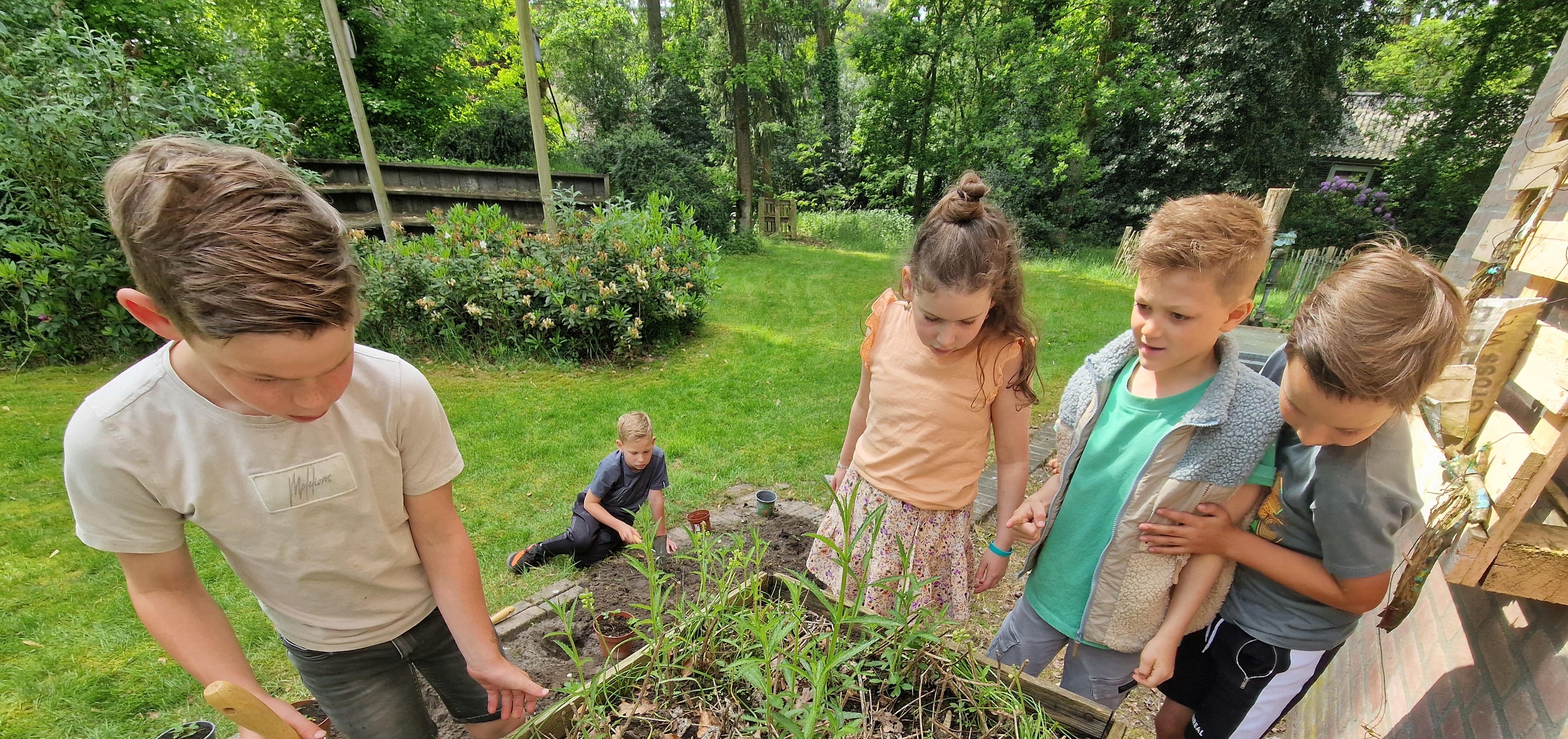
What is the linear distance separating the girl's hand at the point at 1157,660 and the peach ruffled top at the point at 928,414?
0.57m

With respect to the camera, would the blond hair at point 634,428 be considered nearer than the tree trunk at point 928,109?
Yes

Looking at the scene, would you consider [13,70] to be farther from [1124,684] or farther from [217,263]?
[1124,684]

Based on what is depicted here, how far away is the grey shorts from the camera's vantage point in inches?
55.8

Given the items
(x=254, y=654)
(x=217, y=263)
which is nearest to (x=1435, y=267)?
(x=217, y=263)

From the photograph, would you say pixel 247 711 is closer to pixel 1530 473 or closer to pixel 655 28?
pixel 1530 473

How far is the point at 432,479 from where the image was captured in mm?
1360

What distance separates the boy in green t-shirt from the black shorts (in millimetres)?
97

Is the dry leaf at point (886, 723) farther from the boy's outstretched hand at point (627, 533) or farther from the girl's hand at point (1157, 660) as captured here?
the boy's outstretched hand at point (627, 533)

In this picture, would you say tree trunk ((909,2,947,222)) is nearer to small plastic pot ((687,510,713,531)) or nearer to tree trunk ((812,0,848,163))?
tree trunk ((812,0,848,163))

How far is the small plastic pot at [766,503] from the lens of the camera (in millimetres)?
3332

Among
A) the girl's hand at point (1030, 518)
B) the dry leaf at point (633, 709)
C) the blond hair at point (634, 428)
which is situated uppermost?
the dry leaf at point (633, 709)

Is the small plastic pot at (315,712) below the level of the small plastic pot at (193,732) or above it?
below

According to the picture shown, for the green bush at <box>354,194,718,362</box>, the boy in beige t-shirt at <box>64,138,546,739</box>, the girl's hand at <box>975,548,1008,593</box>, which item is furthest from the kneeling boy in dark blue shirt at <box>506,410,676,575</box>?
the green bush at <box>354,194,718,362</box>

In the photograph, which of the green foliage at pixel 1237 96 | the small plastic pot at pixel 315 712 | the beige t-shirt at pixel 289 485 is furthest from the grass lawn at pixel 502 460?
the green foliage at pixel 1237 96
